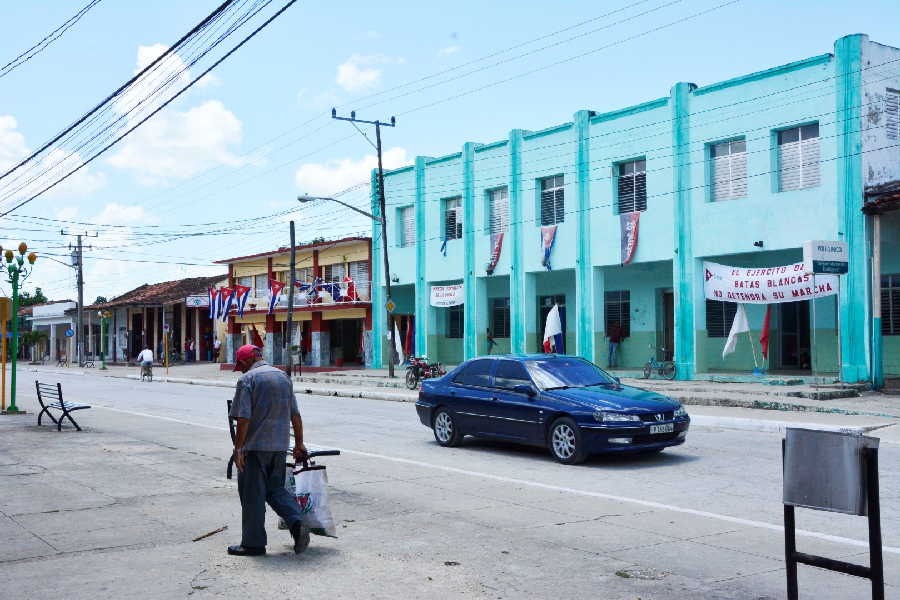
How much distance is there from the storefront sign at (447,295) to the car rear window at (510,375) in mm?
22485

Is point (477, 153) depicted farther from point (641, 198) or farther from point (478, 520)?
point (478, 520)

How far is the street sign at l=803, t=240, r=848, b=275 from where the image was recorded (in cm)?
2106

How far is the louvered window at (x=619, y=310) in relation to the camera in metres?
32.1

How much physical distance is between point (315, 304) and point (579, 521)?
38.2 metres

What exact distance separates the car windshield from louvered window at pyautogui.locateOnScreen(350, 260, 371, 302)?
29.7 metres

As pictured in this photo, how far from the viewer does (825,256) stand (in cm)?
2139

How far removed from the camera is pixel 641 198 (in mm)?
29266

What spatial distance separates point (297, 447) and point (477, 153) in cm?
2894

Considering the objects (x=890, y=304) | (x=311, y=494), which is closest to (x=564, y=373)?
(x=311, y=494)

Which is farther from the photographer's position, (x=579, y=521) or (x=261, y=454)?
(x=579, y=521)

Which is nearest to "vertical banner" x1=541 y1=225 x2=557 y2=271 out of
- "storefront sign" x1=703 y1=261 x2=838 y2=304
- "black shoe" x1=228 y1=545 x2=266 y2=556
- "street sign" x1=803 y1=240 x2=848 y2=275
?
"storefront sign" x1=703 y1=261 x2=838 y2=304

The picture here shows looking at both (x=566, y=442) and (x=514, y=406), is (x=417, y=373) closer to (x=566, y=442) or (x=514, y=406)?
(x=514, y=406)

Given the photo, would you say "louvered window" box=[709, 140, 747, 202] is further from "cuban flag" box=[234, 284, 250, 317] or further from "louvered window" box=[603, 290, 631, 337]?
"cuban flag" box=[234, 284, 250, 317]

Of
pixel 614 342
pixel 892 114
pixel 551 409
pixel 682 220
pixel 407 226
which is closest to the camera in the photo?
pixel 551 409
